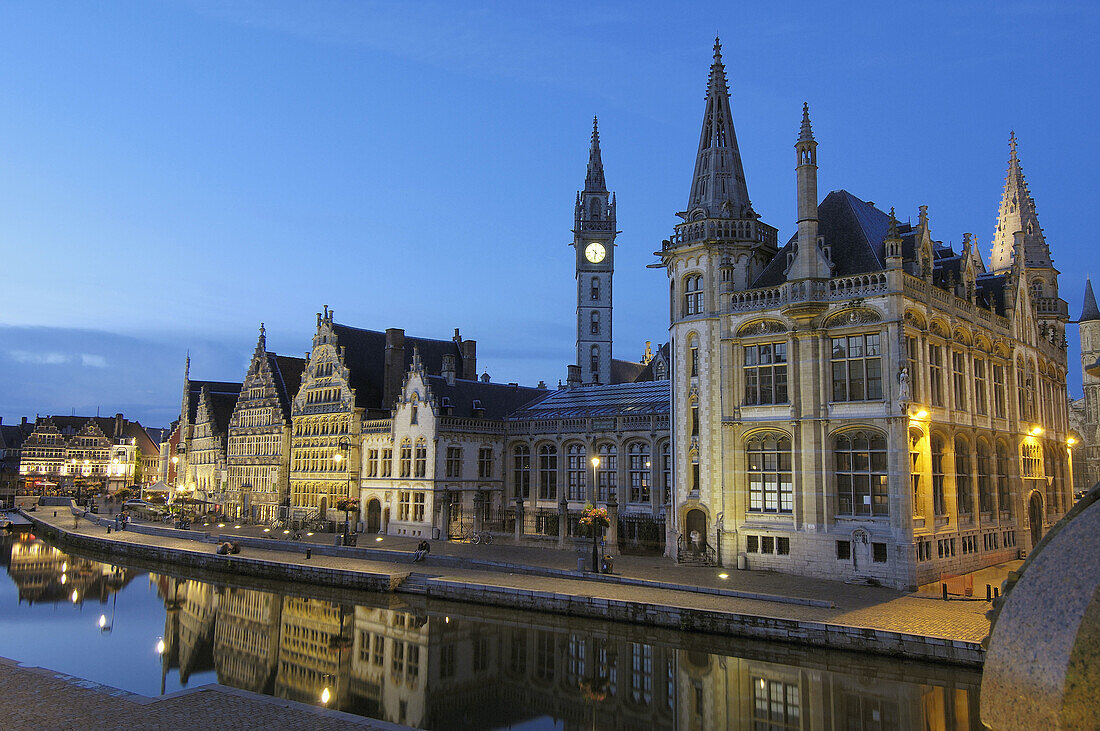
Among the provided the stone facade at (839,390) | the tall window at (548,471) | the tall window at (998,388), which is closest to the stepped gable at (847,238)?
the stone facade at (839,390)

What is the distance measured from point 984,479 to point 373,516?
37.4 metres

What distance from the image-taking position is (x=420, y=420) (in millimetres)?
51250

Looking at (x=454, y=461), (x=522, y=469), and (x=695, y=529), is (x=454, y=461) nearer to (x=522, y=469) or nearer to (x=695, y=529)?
(x=522, y=469)

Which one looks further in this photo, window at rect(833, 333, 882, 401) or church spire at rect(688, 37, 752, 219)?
church spire at rect(688, 37, 752, 219)

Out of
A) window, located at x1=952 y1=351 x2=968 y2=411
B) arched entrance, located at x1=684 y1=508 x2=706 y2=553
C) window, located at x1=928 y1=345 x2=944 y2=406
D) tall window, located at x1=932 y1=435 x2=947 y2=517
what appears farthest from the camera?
arched entrance, located at x1=684 y1=508 x2=706 y2=553

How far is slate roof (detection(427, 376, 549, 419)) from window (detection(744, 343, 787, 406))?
21932 millimetres

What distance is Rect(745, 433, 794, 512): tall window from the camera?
34.0 meters

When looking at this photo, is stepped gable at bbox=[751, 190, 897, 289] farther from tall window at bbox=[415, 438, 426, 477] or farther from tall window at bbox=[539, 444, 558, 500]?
tall window at bbox=[415, 438, 426, 477]

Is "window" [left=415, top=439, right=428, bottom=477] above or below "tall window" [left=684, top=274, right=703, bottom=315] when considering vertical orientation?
below

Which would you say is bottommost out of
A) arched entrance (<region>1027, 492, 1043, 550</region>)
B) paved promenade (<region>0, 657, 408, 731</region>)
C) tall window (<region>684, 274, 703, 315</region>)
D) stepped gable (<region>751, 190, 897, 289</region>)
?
paved promenade (<region>0, 657, 408, 731</region>)

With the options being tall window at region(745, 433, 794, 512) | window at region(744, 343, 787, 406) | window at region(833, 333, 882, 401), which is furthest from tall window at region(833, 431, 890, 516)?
window at region(744, 343, 787, 406)

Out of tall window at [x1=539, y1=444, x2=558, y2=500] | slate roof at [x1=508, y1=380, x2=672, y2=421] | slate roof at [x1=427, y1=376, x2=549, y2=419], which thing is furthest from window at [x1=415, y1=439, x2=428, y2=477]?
tall window at [x1=539, y1=444, x2=558, y2=500]

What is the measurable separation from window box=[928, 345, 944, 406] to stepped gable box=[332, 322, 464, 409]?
3446 cm

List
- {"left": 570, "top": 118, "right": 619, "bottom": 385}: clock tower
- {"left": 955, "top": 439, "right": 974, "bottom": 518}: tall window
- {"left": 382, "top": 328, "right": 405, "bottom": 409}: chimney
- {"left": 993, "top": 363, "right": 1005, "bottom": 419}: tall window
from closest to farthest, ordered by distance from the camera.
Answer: {"left": 955, "top": 439, "right": 974, "bottom": 518}: tall window → {"left": 993, "top": 363, "right": 1005, "bottom": 419}: tall window → {"left": 382, "top": 328, "right": 405, "bottom": 409}: chimney → {"left": 570, "top": 118, "right": 619, "bottom": 385}: clock tower
